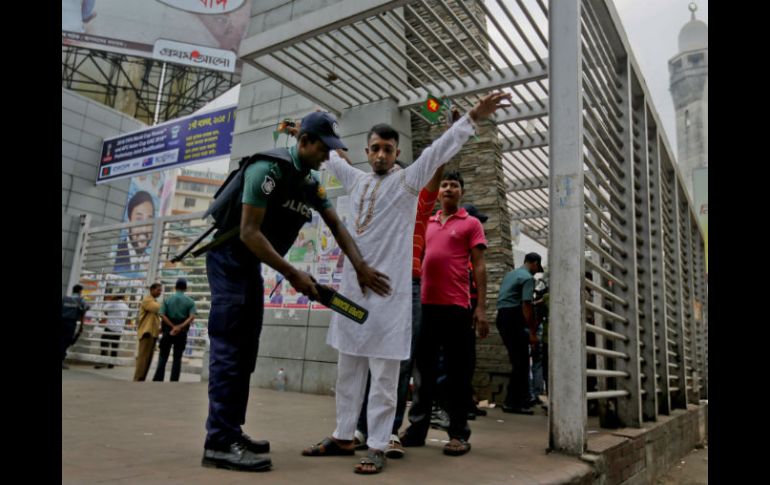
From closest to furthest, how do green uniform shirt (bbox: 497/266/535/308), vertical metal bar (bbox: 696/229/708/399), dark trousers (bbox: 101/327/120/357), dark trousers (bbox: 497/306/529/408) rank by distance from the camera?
dark trousers (bbox: 497/306/529/408), green uniform shirt (bbox: 497/266/535/308), vertical metal bar (bbox: 696/229/708/399), dark trousers (bbox: 101/327/120/357)

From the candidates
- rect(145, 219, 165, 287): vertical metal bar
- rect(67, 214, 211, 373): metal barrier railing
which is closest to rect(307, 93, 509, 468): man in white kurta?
rect(67, 214, 211, 373): metal barrier railing

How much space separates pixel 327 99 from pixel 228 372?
458 cm

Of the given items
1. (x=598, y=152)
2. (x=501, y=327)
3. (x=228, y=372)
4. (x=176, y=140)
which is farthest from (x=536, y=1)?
(x=176, y=140)

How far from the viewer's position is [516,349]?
539cm

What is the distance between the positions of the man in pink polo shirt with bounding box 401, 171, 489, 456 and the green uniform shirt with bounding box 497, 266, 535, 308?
84.4 inches

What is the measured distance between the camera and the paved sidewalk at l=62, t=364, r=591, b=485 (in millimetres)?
2193

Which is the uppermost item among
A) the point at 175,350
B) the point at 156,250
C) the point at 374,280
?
the point at 156,250

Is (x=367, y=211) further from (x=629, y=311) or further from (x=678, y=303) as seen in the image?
(x=678, y=303)

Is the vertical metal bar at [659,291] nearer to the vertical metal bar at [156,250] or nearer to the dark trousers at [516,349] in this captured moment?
the dark trousers at [516,349]

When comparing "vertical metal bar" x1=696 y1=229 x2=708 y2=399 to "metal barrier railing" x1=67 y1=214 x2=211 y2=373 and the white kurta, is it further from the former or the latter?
"metal barrier railing" x1=67 y1=214 x2=211 y2=373

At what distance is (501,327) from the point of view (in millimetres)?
5523

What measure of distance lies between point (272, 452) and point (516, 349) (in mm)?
3323

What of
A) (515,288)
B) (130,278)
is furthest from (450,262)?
(130,278)
